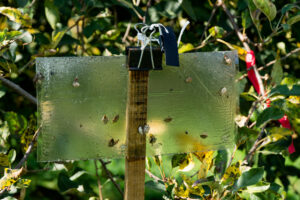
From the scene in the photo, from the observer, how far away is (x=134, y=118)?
3.03 ft

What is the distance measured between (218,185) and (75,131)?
36 cm

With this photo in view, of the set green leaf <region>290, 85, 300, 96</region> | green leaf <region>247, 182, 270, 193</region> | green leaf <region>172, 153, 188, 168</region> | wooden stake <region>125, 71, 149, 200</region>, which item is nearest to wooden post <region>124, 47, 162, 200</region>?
wooden stake <region>125, 71, 149, 200</region>

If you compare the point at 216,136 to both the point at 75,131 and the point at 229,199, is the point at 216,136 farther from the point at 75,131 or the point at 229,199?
the point at 75,131

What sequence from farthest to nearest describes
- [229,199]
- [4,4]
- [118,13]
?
[118,13], [4,4], [229,199]

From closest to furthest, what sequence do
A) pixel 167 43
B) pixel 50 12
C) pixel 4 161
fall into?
pixel 167 43
pixel 4 161
pixel 50 12

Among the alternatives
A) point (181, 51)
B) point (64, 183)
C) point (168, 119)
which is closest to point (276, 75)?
point (181, 51)

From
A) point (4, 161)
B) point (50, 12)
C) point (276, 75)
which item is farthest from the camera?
point (50, 12)

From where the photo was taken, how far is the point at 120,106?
920mm

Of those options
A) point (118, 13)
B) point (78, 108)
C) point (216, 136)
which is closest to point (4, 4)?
point (118, 13)

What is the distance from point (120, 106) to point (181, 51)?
1.10ft

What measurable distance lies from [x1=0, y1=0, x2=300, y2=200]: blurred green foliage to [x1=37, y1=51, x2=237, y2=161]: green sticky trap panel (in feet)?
0.27

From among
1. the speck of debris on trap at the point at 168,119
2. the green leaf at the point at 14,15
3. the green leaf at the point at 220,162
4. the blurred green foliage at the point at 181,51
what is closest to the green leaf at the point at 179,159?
the blurred green foliage at the point at 181,51

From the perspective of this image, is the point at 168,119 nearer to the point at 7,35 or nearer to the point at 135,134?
the point at 135,134

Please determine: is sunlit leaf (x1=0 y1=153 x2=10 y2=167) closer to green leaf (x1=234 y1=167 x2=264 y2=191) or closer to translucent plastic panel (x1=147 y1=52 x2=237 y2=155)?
translucent plastic panel (x1=147 y1=52 x2=237 y2=155)
